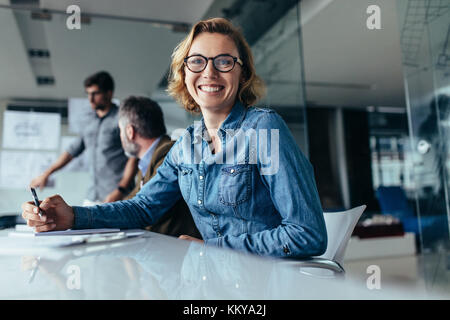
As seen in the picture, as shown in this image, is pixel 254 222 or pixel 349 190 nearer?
pixel 254 222

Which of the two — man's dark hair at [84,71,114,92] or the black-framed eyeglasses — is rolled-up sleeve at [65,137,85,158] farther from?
the black-framed eyeglasses

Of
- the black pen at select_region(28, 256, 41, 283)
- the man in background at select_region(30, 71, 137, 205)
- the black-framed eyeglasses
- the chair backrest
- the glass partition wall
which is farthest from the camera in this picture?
the man in background at select_region(30, 71, 137, 205)

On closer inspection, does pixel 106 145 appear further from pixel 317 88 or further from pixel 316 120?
pixel 316 120

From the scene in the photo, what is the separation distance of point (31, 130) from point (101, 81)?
34.5 inches

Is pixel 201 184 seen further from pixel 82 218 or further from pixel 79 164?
pixel 79 164

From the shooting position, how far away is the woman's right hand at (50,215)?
108 centimetres

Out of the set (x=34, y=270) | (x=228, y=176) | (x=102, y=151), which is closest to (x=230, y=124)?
(x=228, y=176)

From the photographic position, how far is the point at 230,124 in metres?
1.26

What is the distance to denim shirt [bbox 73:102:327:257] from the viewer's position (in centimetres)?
95

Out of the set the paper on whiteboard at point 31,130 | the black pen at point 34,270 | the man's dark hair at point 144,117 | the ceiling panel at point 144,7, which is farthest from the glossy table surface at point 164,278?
the ceiling panel at point 144,7

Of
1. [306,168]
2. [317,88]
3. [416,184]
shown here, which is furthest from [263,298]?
[317,88]

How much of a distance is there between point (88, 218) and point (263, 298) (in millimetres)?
960

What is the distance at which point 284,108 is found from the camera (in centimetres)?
362

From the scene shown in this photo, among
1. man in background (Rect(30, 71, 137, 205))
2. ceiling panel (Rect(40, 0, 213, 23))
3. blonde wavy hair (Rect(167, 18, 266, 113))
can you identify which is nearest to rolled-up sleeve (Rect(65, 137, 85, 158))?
man in background (Rect(30, 71, 137, 205))
